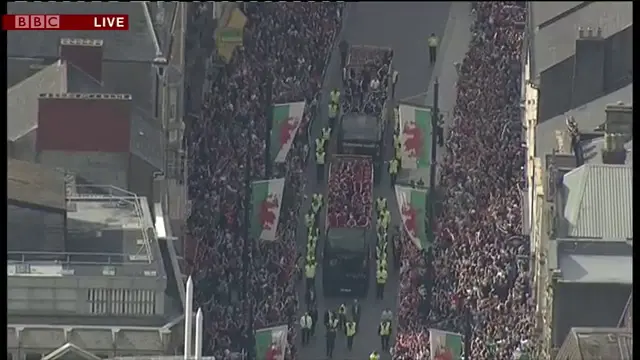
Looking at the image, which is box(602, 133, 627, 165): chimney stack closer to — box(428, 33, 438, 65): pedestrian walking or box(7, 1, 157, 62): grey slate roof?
box(7, 1, 157, 62): grey slate roof

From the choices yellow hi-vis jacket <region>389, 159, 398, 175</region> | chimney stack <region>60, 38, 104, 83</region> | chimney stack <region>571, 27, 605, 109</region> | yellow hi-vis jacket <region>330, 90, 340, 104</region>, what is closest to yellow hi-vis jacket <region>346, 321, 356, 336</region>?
chimney stack <region>60, 38, 104, 83</region>

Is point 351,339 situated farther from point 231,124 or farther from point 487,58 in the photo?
point 487,58

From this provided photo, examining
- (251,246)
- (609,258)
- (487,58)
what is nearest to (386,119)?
(487,58)

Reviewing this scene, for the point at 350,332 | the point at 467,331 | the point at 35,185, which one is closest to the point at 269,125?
the point at 350,332

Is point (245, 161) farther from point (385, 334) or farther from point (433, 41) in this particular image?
point (433, 41)

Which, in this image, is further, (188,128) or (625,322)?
(188,128)

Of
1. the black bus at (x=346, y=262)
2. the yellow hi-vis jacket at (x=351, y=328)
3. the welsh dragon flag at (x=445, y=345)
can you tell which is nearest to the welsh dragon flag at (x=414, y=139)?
the black bus at (x=346, y=262)

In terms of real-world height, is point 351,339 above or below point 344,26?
below

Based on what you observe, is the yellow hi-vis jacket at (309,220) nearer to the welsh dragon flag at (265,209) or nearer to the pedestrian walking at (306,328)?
the welsh dragon flag at (265,209)
